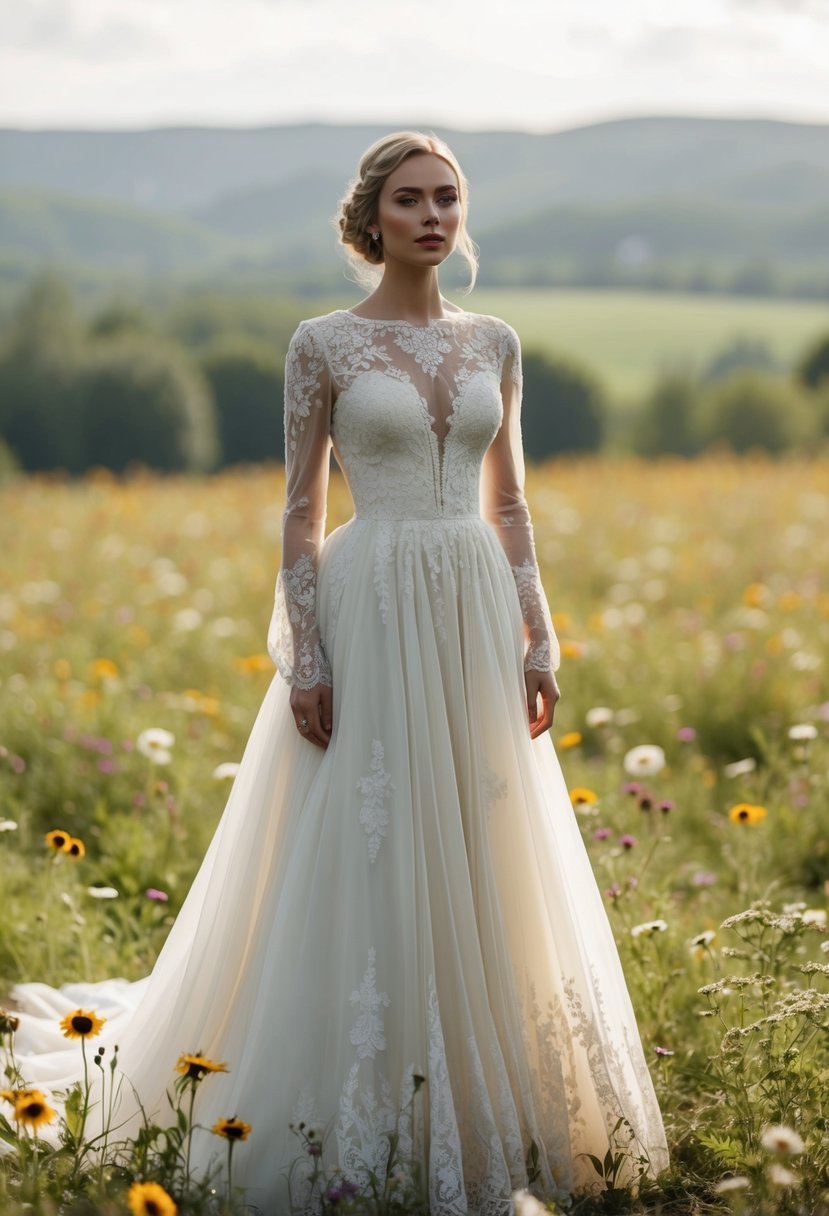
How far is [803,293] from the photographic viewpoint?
68250mm

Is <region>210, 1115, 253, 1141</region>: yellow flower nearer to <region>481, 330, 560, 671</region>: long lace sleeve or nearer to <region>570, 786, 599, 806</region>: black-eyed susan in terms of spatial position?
<region>481, 330, 560, 671</region>: long lace sleeve

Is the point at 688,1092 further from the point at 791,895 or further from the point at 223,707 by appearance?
the point at 223,707

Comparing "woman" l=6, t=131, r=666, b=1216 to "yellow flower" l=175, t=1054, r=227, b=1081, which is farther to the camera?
"woman" l=6, t=131, r=666, b=1216

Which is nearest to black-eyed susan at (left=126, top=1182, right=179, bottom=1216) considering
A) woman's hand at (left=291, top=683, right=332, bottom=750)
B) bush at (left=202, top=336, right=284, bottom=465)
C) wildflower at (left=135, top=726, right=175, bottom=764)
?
woman's hand at (left=291, top=683, right=332, bottom=750)

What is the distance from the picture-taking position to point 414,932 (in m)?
3.15

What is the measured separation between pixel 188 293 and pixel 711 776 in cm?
7308

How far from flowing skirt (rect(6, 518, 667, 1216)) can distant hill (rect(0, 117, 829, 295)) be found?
6956 centimetres

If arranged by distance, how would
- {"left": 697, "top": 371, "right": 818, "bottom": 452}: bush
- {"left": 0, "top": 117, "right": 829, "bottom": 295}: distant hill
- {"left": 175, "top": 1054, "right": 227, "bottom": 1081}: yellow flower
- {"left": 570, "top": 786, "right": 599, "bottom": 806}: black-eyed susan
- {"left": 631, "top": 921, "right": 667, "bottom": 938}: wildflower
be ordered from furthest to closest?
{"left": 0, "top": 117, "right": 829, "bottom": 295}: distant hill → {"left": 697, "top": 371, "right": 818, "bottom": 452}: bush → {"left": 570, "top": 786, "right": 599, "bottom": 806}: black-eyed susan → {"left": 631, "top": 921, "right": 667, "bottom": 938}: wildflower → {"left": 175, "top": 1054, "right": 227, "bottom": 1081}: yellow flower

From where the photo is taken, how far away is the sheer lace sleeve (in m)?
3.32

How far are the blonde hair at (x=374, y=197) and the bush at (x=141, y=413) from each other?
150 feet

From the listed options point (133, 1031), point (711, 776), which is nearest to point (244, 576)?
point (711, 776)

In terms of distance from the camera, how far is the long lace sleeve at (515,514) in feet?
11.6

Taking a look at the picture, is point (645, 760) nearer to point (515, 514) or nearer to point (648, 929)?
point (648, 929)

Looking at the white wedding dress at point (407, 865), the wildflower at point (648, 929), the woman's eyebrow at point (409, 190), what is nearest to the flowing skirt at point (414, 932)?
the white wedding dress at point (407, 865)
